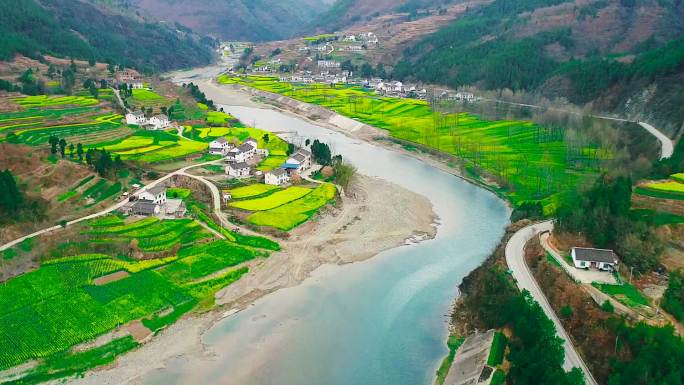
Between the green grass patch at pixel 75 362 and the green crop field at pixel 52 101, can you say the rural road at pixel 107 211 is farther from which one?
the green crop field at pixel 52 101

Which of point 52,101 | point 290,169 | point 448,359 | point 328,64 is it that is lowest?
point 448,359

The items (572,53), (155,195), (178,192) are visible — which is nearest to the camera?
(155,195)

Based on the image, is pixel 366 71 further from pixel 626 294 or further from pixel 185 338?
pixel 626 294

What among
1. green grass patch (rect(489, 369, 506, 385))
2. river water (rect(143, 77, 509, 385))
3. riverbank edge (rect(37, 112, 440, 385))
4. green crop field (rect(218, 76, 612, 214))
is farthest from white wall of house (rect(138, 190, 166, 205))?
green crop field (rect(218, 76, 612, 214))

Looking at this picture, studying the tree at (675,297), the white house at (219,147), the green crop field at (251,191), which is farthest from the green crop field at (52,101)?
the tree at (675,297)

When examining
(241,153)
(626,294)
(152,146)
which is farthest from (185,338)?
(152,146)

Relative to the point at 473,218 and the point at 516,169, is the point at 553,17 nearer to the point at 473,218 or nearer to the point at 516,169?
the point at 516,169

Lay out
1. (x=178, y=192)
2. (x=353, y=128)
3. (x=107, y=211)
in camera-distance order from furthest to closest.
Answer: (x=353, y=128) → (x=178, y=192) → (x=107, y=211)
